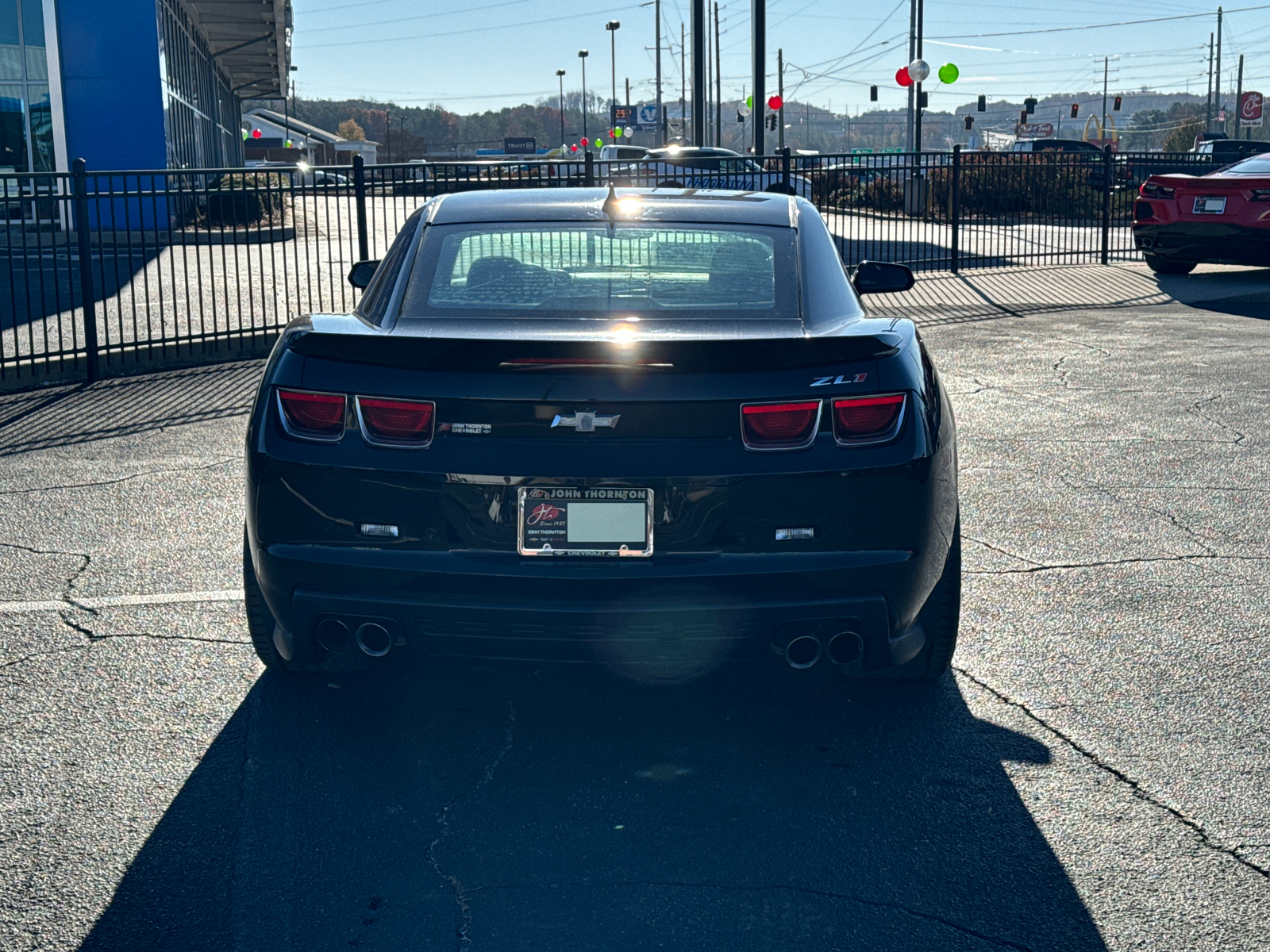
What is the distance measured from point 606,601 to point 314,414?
0.95 meters

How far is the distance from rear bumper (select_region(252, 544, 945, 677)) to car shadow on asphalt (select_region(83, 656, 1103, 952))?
1.16 feet

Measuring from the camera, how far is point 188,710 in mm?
4238

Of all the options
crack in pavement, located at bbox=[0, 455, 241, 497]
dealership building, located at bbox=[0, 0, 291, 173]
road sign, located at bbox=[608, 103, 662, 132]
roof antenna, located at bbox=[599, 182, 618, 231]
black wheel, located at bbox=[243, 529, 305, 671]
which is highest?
road sign, located at bbox=[608, 103, 662, 132]

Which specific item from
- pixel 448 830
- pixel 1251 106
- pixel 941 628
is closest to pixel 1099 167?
pixel 941 628

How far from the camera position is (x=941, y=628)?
165 inches

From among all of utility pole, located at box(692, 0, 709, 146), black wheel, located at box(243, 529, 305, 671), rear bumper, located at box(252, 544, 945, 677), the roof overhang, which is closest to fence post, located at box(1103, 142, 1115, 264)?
utility pole, located at box(692, 0, 709, 146)

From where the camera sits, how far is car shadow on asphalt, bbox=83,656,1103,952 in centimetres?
299

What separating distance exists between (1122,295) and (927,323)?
3.54 m

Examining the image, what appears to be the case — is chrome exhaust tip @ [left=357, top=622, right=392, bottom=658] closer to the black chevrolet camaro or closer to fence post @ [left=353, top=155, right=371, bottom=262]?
the black chevrolet camaro

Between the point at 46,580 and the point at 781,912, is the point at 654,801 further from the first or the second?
the point at 46,580

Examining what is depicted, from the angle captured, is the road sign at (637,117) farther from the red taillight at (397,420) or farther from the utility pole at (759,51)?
the red taillight at (397,420)

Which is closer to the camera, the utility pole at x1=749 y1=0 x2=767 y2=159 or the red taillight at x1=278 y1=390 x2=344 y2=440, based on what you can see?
the red taillight at x1=278 y1=390 x2=344 y2=440

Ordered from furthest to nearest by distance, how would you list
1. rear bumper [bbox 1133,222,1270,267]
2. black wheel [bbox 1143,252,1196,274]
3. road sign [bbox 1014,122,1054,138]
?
1. road sign [bbox 1014,122,1054,138]
2. black wheel [bbox 1143,252,1196,274]
3. rear bumper [bbox 1133,222,1270,267]

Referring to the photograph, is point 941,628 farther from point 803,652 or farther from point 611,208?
point 611,208
